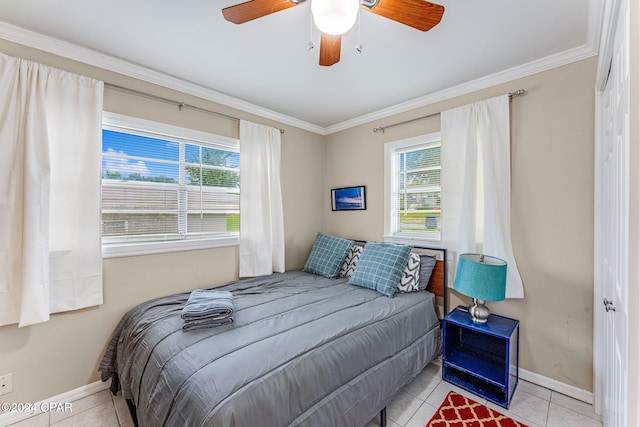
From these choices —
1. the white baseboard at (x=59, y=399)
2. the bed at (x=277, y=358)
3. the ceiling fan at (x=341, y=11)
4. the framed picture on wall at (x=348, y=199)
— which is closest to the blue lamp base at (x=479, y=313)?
the bed at (x=277, y=358)

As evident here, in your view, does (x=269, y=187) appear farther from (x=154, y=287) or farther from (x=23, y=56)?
(x=23, y=56)

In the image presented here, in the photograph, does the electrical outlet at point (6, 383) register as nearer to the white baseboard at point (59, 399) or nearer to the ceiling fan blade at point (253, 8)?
the white baseboard at point (59, 399)

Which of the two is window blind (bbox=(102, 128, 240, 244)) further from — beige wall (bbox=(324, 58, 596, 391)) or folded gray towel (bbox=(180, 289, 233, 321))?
beige wall (bbox=(324, 58, 596, 391))

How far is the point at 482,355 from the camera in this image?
7.34 ft

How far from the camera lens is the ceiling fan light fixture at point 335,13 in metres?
1.09

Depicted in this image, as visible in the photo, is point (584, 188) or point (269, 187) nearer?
point (584, 188)

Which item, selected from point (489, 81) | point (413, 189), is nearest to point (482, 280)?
point (413, 189)

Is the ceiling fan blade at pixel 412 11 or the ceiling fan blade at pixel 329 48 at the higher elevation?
the ceiling fan blade at pixel 412 11

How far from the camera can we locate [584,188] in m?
1.95

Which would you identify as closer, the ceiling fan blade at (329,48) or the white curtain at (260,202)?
the ceiling fan blade at (329,48)

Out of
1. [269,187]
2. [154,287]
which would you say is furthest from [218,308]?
[269,187]

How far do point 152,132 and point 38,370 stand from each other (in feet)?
6.27

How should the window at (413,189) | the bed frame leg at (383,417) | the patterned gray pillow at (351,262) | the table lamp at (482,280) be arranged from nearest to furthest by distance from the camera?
the bed frame leg at (383,417)
the table lamp at (482,280)
the window at (413,189)
the patterned gray pillow at (351,262)

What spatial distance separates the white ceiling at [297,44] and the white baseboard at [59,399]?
7.99ft
